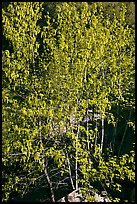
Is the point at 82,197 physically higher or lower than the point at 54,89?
Answer: lower

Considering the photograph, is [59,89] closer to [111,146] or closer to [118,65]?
[118,65]

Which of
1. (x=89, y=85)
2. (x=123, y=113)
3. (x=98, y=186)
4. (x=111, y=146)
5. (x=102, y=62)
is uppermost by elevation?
(x=102, y=62)

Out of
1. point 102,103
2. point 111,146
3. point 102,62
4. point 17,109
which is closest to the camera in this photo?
point 17,109

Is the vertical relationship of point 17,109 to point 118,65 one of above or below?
below

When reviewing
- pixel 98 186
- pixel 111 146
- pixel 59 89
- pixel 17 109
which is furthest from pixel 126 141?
pixel 17 109

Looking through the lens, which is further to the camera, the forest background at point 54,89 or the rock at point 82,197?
the rock at point 82,197

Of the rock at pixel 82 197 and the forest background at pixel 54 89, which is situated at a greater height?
the forest background at pixel 54 89

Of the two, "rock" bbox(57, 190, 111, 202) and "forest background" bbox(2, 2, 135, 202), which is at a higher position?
"forest background" bbox(2, 2, 135, 202)

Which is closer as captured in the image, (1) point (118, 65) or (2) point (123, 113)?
(1) point (118, 65)

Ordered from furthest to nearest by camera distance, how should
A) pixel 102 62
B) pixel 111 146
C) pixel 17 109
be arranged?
pixel 111 146 < pixel 102 62 < pixel 17 109

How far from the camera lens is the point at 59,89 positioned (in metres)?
13.1

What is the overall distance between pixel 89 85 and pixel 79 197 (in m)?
4.56

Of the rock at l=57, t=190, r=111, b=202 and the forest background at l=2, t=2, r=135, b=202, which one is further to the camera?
the rock at l=57, t=190, r=111, b=202

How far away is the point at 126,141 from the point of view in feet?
57.2
